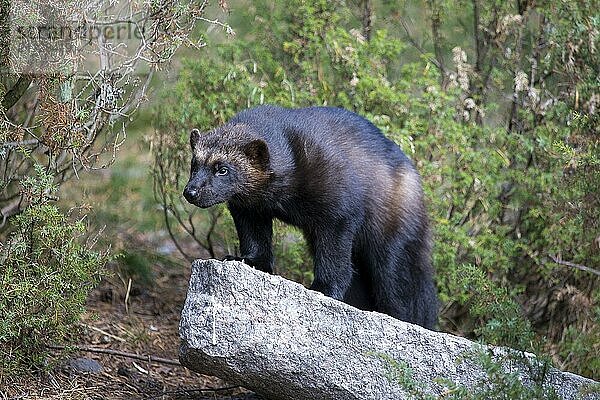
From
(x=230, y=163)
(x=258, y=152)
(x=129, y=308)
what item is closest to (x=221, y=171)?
(x=230, y=163)

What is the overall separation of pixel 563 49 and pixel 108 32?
116 inches

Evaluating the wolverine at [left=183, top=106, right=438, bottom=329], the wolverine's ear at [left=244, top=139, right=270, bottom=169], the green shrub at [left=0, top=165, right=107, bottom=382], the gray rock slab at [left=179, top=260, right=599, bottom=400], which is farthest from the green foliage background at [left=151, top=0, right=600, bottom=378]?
the green shrub at [left=0, top=165, right=107, bottom=382]

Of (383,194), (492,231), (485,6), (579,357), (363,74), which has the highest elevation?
(485,6)

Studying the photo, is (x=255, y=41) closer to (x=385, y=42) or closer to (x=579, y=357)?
(x=385, y=42)

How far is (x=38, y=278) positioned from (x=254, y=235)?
48.5 inches

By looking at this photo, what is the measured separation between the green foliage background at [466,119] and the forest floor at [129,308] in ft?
2.49

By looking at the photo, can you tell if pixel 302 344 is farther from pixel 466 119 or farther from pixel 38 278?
pixel 466 119

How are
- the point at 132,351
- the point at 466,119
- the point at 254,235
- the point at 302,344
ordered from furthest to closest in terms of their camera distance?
the point at 466,119 → the point at 132,351 → the point at 254,235 → the point at 302,344

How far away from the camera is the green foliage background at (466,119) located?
671cm

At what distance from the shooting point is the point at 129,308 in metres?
7.47

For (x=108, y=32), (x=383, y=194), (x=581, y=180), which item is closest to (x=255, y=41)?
(x=108, y=32)

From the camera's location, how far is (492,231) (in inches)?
293

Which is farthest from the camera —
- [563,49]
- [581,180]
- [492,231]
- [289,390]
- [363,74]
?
[492,231]

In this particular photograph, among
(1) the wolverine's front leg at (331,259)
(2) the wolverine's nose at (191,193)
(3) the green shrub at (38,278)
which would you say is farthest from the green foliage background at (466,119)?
(3) the green shrub at (38,278)
